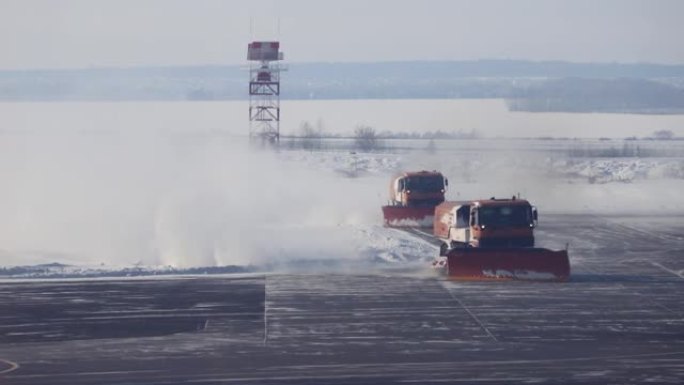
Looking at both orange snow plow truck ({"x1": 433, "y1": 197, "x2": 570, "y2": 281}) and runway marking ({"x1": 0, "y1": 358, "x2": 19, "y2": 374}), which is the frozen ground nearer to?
orange snow plow truck ({"x1": 433, "y1": 197, "x2": 570, "y2": 281})

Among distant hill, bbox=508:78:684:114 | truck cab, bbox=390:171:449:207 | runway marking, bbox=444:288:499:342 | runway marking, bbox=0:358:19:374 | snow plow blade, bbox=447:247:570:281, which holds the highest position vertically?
distant hill, bbox=508:78:684:114

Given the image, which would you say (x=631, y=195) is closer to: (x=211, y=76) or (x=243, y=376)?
(x=243, y=376)

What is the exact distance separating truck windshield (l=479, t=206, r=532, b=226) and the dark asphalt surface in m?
2.08

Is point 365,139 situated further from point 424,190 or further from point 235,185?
point 424,190

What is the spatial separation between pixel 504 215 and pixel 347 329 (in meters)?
10.1

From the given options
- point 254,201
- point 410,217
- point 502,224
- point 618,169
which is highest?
point 502,224

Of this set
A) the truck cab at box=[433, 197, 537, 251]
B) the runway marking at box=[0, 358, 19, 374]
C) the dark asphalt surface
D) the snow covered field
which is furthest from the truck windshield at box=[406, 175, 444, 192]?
the runway marking at box=[0, 358, 19, 374]

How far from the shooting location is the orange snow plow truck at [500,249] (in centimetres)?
3403

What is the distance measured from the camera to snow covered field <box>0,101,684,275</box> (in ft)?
139

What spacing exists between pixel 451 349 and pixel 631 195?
48.6 meters

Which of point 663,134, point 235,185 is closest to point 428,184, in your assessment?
point 235,185

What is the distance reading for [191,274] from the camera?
36.7 meters

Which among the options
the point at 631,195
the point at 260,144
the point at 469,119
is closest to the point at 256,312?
the point at 631,195

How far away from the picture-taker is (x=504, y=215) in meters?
35.4
